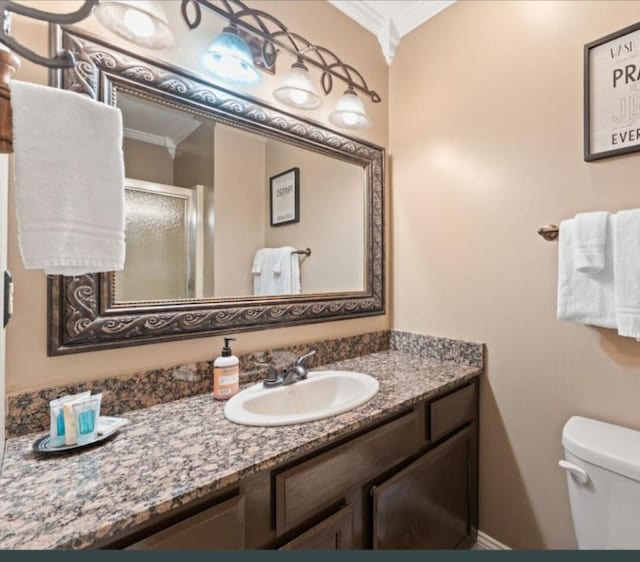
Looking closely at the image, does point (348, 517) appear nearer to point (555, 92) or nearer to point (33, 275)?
point (33, 275)

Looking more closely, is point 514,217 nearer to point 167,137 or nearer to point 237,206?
point 237,206

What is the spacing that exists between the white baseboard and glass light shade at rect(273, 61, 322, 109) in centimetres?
194

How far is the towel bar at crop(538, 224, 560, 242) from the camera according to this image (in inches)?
46.9

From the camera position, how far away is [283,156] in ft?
4.55

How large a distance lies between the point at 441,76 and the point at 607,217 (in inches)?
38.2

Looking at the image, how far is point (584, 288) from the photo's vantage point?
1.10 meters

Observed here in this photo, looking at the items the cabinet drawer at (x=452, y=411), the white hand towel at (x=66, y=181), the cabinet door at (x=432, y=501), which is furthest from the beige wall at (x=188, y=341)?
the cabinet door at (x=432, y=501)

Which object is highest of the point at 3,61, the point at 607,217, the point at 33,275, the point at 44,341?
the point at 3,61

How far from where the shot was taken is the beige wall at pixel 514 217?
3.79ft

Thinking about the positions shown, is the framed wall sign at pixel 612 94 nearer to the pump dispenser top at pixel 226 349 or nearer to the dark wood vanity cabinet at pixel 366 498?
the dark wood vanity cabinet at pixel 366 498

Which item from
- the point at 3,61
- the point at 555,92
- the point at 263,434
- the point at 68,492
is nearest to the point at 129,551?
the point at 68,492

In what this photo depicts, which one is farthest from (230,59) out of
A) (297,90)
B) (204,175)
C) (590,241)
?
(590,241)

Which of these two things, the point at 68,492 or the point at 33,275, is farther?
the point at 33,275

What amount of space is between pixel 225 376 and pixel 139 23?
1.07m
